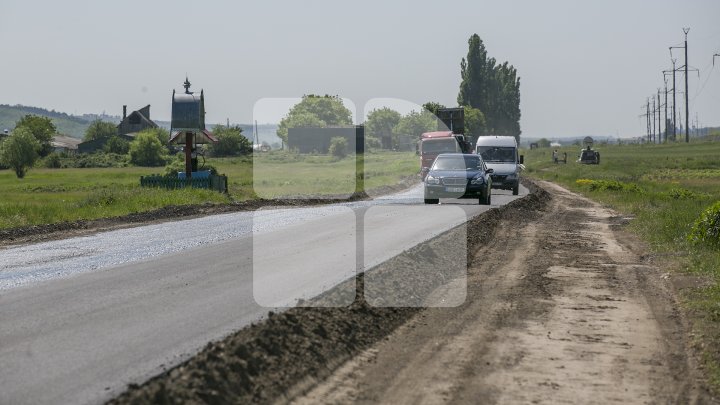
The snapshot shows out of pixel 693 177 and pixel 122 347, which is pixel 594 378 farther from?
pixel 693 177

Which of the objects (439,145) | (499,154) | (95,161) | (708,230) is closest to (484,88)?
(95,161)

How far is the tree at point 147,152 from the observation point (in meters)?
117

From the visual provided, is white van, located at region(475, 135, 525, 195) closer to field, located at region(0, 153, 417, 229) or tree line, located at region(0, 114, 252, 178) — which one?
field, located at region(0, 153, 417, 229)

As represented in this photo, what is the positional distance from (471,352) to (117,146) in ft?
449

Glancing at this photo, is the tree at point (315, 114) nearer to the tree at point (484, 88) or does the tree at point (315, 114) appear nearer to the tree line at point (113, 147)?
the tree line at point (113, 147)

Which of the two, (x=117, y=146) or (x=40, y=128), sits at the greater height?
(x=40, y=128)

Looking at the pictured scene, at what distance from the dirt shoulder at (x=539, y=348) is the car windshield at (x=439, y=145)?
33.9 meters

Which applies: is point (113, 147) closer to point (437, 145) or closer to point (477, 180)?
point (437, 145)

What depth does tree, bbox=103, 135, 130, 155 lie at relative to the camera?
13888cm

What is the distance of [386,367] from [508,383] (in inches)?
44.7

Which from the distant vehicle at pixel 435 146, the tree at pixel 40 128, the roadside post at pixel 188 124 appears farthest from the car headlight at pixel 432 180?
the tree at pixel 40 128

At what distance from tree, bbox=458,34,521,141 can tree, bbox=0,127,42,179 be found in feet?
197

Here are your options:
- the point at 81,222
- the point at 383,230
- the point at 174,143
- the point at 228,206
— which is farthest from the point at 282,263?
the point at 174,143

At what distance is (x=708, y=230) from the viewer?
706 inches
